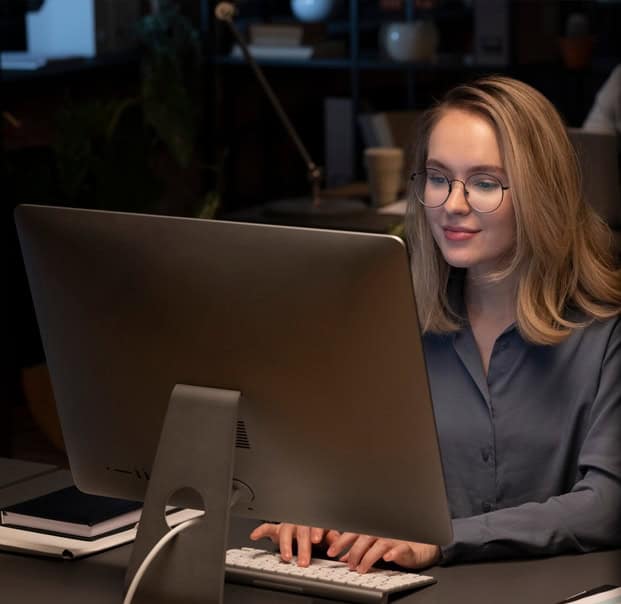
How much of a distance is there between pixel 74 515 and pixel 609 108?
3.42 meters

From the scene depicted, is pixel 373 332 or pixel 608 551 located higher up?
pixel 373 332

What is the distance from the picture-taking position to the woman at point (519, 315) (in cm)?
193

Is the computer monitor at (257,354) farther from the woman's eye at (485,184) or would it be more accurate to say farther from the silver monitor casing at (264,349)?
the woman's eye at (485,184)

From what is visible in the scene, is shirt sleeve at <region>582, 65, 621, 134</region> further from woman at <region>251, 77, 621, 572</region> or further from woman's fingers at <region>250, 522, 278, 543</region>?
woman's fingers at <region>250, 522, 278, 543</region>

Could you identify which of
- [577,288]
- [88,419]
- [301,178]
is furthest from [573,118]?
[88,419]

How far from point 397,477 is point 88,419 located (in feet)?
1.35

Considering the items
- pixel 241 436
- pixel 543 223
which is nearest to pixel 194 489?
pixel 241 436

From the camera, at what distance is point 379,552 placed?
1721 mm

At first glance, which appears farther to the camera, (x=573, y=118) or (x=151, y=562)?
(x=573, y=118)

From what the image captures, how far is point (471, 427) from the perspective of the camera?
2004mm

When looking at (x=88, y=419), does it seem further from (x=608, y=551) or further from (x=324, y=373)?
(x=608, y=551)

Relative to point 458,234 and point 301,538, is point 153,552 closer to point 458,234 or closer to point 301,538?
point 301,538

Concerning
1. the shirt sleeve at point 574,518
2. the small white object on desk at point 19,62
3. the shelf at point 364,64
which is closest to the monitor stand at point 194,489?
the shirt sleeve at point 574,518

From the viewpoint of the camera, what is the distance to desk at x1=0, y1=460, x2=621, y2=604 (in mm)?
1695
